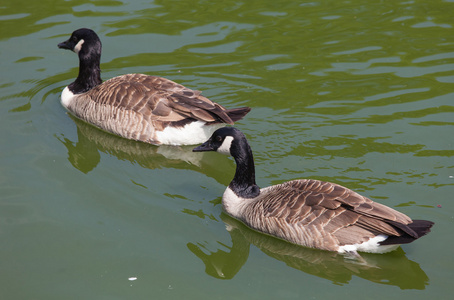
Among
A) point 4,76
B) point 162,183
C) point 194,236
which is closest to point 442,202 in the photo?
point 194,236

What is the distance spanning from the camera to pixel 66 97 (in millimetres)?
12164

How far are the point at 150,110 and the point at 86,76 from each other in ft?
6.44

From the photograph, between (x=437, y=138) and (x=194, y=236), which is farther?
(x=437, y=138)

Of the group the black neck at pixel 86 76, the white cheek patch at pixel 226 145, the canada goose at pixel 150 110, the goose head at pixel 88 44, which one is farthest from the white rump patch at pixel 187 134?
the goose head at pixel 88 44

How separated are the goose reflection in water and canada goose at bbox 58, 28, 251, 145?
147 mm

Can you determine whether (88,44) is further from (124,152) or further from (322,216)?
(322,216)

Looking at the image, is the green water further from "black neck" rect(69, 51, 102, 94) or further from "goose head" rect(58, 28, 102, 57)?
"goose head" rect(58, 28, 102, 57)

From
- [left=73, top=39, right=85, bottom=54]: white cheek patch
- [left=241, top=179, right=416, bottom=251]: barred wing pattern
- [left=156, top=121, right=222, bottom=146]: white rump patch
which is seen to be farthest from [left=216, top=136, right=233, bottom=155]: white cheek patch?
[left=73, top=39, right=85, bottom=54]: white cheek patch

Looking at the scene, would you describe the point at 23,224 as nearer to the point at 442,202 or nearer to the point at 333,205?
the point at 333,205

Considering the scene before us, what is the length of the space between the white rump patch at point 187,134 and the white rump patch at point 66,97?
225 centimetres

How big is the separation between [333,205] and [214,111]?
132 inches

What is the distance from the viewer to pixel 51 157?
10.5m

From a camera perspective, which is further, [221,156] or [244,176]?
[221,156]

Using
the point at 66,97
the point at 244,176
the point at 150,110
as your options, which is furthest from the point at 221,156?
the point at 66,97
